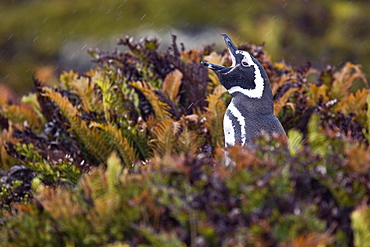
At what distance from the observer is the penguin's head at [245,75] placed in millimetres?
3672

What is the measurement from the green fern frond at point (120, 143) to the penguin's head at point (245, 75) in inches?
36.8

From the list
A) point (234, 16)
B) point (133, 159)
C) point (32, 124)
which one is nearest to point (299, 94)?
point (133, 159)

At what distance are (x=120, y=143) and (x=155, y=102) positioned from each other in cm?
53

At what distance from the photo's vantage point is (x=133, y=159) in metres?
4.23

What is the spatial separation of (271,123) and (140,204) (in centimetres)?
172

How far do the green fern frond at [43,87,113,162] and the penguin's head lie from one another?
1.16 metres

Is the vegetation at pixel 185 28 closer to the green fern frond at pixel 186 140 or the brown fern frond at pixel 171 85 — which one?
the brown fern frond at pixel 171 85

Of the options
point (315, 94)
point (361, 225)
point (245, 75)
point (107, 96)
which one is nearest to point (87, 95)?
point (107, 96)

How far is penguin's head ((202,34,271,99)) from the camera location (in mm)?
3672

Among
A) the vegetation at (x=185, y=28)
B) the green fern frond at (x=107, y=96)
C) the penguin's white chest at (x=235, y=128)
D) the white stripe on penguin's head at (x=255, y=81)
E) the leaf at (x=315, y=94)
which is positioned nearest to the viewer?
the penguin's white chest at (x=235, y=128)

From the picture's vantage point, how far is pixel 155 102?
14.6 ft

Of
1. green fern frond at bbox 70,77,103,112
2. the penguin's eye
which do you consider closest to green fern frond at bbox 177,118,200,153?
the penguin's eye

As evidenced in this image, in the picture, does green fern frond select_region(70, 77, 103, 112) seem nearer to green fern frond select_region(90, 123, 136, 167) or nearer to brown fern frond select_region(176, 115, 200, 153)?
green fern frond select_region(90, 123, 136, 167)

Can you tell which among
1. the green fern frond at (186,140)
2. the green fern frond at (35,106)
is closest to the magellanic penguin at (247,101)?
the green fern frond at (186,140)
